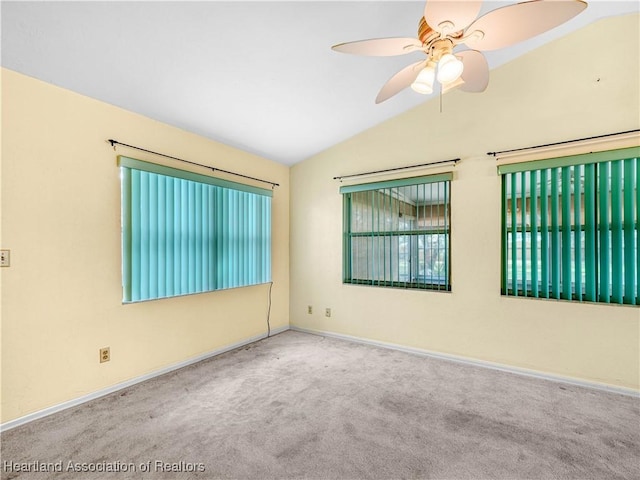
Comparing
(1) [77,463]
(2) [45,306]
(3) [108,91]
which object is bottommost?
(1) [77,463]

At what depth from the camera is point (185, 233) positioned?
2939 mm

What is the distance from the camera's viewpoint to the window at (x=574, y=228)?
8.21 feet

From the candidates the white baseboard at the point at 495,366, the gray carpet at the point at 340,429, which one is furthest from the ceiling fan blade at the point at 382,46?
the white baseboard at the point at 495,366

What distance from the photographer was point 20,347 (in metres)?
2.04

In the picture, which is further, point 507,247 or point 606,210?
point 507,247

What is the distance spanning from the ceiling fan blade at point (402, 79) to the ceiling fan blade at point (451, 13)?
29cm

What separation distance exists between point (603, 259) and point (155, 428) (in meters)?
3.76

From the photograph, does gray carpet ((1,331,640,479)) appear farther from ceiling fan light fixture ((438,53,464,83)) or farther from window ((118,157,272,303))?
ceiling fan light fixture ((438,53,464,83))

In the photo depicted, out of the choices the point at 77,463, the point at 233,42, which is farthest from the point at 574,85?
the point at 77,463

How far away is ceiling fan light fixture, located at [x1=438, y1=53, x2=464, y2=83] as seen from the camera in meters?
1.59

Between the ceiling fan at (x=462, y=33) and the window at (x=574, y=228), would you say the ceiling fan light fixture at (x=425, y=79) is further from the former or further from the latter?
the window at (x=574, y=228)

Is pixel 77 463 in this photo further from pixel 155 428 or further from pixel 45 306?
pixel 45 306

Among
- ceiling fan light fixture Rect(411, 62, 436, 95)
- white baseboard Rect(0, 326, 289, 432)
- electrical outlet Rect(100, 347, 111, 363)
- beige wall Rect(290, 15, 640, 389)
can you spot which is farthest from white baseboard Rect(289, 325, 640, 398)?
ceiling fan light fixture Rect(411, 62, 436, 95)

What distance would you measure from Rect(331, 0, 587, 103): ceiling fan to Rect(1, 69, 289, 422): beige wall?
2101 mm
